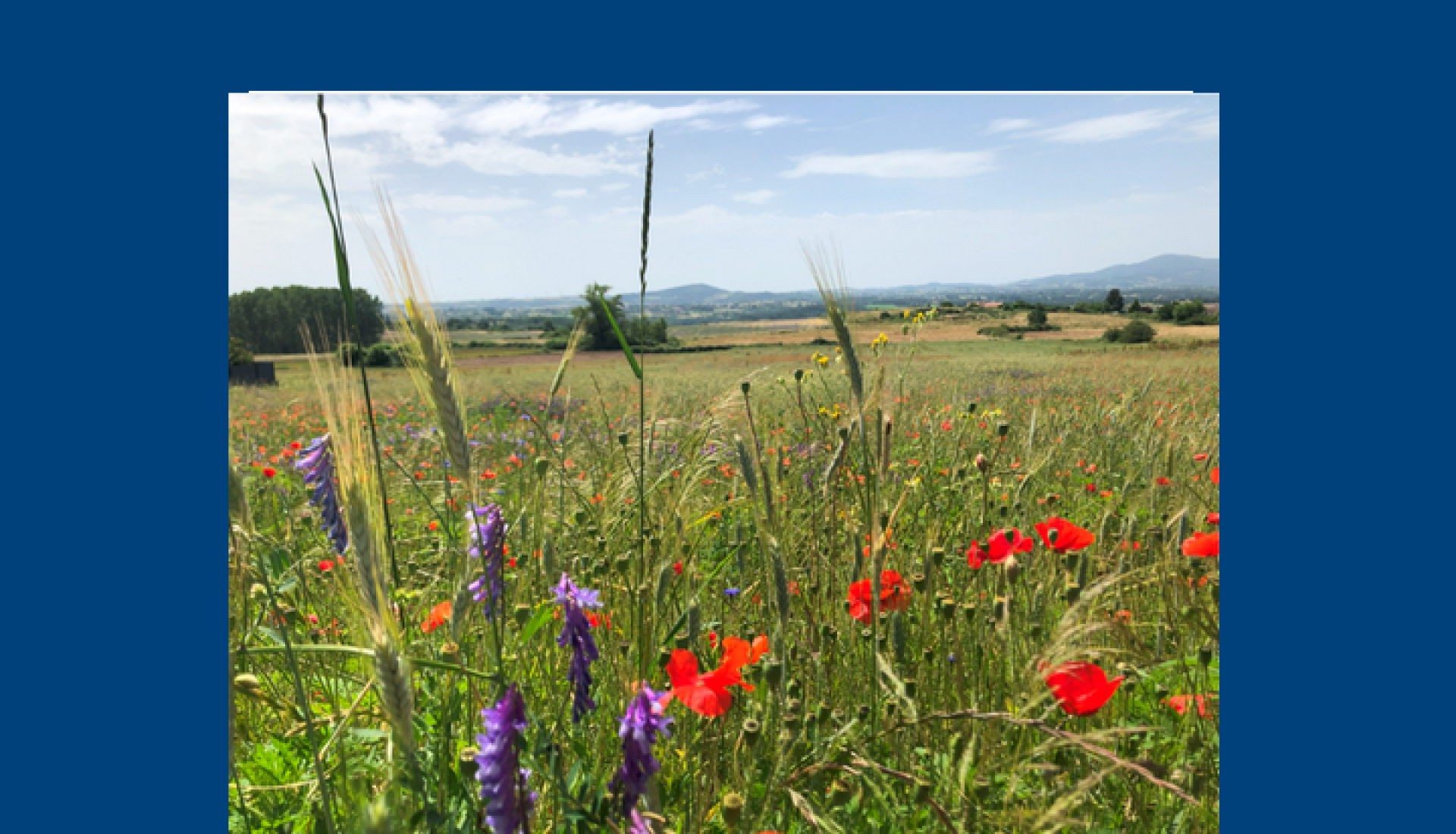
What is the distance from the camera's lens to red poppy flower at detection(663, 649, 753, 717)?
1302 mm

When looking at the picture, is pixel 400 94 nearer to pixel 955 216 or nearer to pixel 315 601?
pixel 315 601

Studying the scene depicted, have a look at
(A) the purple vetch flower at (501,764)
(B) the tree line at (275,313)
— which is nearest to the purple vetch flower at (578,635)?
(A) the purple vetch flower at (501,764)

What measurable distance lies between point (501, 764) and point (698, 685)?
1.27ft

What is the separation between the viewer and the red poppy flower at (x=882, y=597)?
5.36 ft

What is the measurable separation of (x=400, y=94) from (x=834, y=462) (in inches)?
62.3

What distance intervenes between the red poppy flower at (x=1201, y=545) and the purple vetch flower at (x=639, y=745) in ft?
4.43

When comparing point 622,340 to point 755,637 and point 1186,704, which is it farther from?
point 1186,704

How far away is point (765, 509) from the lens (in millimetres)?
1310

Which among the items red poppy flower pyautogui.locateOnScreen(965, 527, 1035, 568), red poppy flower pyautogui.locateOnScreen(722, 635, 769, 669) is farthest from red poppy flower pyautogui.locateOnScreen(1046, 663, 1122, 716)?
red poppy flower pyautogui.locateOnScreen(722, 635, 769, 669)

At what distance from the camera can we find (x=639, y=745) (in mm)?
1099

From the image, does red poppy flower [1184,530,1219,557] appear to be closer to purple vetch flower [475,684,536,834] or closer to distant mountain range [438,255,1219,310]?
distant mountain range [438,255,1219,310]

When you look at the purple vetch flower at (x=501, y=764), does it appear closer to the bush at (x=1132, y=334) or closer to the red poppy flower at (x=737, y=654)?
the red poppy flower at (x=737, y=654)

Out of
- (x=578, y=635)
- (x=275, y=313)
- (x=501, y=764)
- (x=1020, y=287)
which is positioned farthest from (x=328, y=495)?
(x=1020, y=287)

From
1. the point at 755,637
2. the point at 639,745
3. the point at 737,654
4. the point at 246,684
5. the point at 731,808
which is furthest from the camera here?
the point at 755,637
